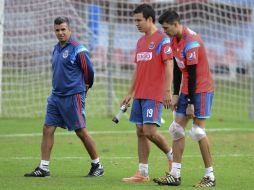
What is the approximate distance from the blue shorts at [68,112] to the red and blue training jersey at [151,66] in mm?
928

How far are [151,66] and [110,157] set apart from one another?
290 cm

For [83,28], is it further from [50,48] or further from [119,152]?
[119,152]

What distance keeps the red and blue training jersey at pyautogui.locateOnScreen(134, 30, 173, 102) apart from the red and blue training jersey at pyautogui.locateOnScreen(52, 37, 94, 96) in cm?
86

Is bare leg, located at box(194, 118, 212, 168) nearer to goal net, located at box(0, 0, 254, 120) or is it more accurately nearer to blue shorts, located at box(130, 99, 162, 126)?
blue shorts, located at box(130, 99, 162, 126)

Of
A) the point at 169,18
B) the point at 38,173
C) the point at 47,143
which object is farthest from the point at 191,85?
the point at 38,173

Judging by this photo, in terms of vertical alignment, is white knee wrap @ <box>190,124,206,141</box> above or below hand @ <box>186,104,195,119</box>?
below

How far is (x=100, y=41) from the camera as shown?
19.8 metres

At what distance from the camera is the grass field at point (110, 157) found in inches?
369

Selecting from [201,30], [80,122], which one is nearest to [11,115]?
[201,30]

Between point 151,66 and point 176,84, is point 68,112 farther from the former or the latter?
point 176,84

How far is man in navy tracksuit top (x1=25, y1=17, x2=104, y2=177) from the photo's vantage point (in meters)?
10.2

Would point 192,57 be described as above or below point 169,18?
below

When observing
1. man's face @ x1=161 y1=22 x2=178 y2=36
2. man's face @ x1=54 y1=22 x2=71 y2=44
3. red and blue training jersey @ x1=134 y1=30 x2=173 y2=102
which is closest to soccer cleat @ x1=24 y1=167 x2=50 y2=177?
red and blue training jersey @ x1=134 y1=30 x2=173 y2=102

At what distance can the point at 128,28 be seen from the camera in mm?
20516
